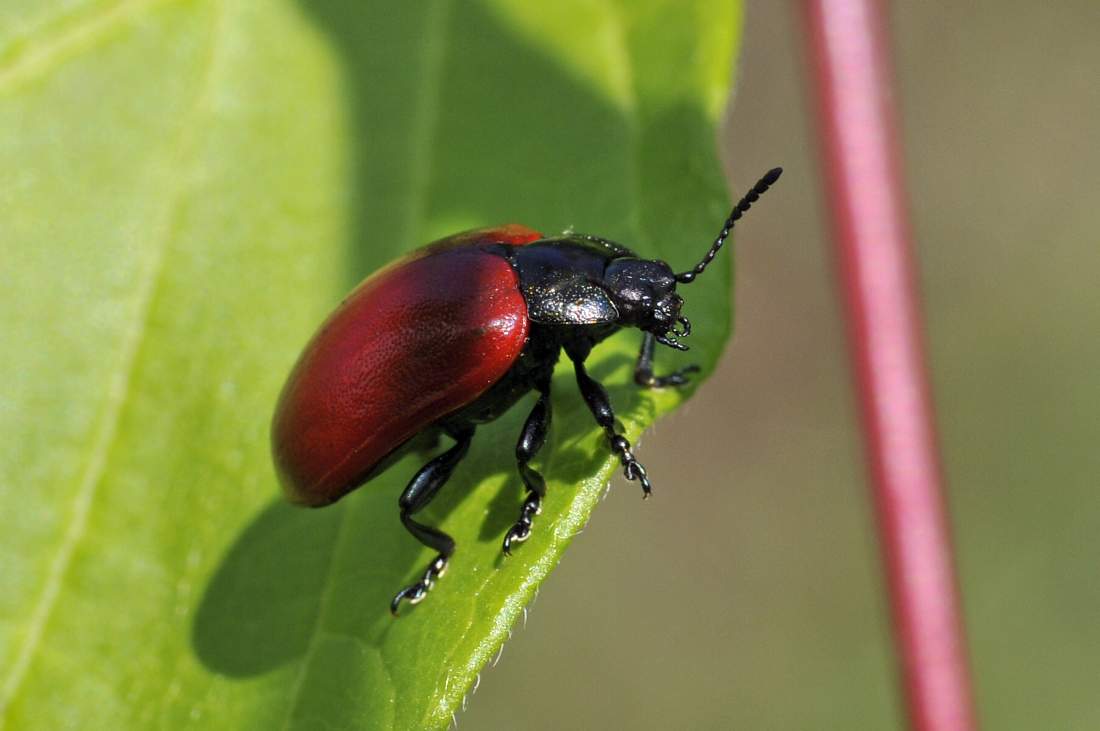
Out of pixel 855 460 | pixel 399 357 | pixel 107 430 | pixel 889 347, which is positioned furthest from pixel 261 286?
pixel 855 460

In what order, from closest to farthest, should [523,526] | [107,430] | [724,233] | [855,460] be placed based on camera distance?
[523,526], [724,233], [107,430], [855,460]

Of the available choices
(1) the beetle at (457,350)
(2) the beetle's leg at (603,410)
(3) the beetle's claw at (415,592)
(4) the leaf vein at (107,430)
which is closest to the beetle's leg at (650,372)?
(1) the beetle at (457,350)

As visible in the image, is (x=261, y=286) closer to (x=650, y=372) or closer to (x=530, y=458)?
(x=530, y=458)

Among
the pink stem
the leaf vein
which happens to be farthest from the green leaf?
the pink stem

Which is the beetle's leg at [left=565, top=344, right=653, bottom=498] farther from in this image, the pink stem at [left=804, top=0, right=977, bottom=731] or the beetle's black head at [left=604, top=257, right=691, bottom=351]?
the pink stem at [left=804, top=0, right=977, bottom=731]

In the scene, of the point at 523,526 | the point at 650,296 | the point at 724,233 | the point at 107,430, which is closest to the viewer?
the point at 523,526

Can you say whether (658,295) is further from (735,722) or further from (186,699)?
(735,722)

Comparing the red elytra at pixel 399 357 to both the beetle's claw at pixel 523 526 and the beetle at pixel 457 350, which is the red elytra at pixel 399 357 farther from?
the beetle's claw at pixel 523 526

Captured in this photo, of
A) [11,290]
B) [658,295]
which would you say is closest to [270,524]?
[11,290]

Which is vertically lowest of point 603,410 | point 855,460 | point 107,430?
point 855,460
